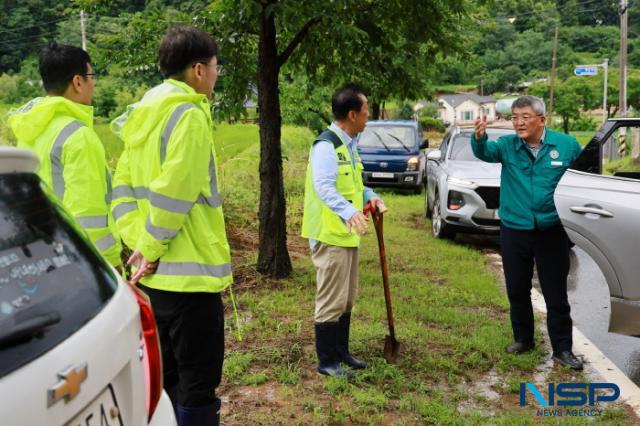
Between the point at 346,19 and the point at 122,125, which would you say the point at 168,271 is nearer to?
the point at 122,125

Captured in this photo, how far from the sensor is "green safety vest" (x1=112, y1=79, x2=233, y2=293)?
8.76 ft

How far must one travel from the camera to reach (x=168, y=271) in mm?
2783

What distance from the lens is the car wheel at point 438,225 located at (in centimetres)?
934

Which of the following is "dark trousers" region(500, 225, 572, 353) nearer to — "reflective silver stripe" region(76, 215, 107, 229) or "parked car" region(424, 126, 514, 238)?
"reflective silver stripe" region(76, 215, 107, 229)

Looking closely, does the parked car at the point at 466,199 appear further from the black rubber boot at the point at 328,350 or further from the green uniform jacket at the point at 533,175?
the black rubber boot at the point at 328,350

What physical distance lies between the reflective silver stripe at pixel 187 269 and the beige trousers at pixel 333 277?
153 centimetres

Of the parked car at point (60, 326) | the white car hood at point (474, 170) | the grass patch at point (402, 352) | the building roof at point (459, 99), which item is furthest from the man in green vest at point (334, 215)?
the building roof at point (459, 99)

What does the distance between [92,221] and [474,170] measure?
7.05m

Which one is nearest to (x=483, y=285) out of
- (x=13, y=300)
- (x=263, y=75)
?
(x=263, y=75)

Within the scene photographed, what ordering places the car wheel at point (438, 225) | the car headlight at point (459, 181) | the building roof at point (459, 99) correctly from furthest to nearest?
the building roof at point (459, 99), the car wheel at point (438, 225), the car headlight at point (459, 181)

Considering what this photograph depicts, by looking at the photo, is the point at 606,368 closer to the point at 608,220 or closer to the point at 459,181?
the point at 608,220

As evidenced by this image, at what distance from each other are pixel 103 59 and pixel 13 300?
6.03 metres

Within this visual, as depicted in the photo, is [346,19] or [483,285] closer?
[346,19]

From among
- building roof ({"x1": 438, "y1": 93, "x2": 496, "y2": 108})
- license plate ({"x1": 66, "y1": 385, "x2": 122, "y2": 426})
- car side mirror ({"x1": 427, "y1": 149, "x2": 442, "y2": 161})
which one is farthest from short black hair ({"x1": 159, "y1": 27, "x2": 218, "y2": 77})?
building roof ({"x1": 438, "y1": 93, "x2": 496, "y2": 108})
